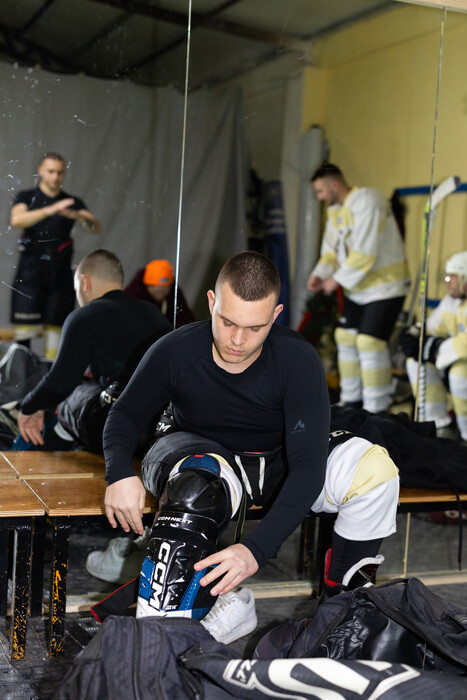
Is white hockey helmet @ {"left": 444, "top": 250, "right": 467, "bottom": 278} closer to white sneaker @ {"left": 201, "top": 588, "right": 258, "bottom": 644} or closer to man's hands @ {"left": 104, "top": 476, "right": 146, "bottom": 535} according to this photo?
white sneaker @ {"left": 201, "top": 588, "right": 258, "bottom": 644}

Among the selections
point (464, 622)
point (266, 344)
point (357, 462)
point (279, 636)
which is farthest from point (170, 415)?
point (464, 622)

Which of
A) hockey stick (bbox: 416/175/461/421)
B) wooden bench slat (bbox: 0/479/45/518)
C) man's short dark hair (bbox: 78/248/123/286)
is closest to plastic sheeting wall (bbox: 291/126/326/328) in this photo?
hockey stick (bbox: 416/175/461/421)

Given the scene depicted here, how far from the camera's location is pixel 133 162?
2.93m

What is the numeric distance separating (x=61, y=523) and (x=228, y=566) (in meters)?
0.57

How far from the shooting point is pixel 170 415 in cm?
236

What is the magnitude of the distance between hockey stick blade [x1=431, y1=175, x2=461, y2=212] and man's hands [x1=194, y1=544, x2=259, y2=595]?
1.92 metres

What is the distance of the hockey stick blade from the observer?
3.26m

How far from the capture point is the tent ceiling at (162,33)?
2.76m

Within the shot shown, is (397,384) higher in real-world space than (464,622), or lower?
A: higher

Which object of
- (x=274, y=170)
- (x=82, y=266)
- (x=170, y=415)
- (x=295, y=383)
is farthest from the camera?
(x=274, y=170)

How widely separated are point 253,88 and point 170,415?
1.38 metres

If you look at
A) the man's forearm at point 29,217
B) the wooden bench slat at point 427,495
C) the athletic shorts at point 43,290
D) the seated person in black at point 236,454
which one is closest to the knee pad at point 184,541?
the seated person in black at point 236,454

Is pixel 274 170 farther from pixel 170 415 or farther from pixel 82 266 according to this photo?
pixel 170 415

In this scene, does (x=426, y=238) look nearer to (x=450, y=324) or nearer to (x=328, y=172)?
(x=450, y=324)
